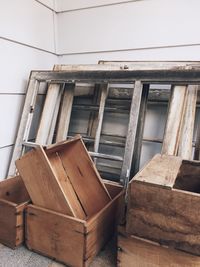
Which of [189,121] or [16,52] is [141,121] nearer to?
[189,121]

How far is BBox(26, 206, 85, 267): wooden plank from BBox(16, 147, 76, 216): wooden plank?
4cm

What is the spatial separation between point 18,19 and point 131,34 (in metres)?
0.89

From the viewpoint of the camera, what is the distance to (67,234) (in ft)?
3.80

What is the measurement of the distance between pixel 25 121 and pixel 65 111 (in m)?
0.32

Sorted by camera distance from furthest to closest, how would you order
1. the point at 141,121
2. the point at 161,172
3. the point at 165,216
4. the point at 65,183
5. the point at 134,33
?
the point at 134,33
the point at 141,121
the point at 65,183
the point at 161,172
the point at 165,216

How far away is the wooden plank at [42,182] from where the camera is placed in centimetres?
117

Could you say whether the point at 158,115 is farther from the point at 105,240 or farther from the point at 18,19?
the point at 18,19

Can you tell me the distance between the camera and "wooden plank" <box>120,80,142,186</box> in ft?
4.91

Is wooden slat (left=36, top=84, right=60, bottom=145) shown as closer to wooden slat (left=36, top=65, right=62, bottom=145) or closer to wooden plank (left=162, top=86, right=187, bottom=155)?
wooden slat (left=36, top=65, right=62, bottom=145)

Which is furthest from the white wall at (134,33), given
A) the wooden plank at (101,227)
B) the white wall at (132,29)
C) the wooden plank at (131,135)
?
the wooden plank at (101,227)

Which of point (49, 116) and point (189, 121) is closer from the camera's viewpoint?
point (189, 121)

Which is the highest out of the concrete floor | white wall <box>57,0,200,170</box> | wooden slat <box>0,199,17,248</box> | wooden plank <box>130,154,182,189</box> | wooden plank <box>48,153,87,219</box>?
white wall <box>57,0,200,170</box>

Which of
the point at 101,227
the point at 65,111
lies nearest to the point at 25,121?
the point at 65,111

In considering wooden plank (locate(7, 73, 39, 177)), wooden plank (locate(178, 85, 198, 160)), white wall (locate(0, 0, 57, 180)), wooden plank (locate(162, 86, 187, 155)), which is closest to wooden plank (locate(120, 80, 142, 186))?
wooden plank (locate(162, 86, 187, 155))
